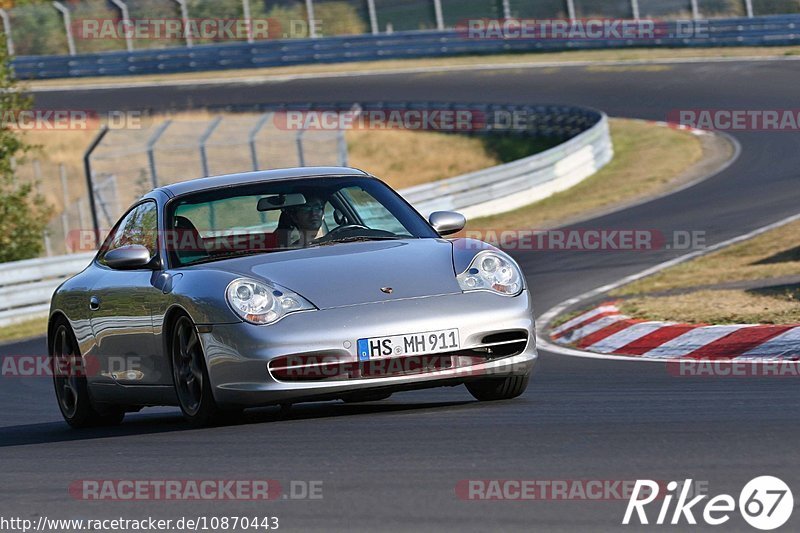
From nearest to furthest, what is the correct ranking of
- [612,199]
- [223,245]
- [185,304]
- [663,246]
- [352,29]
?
[185,304]
[223,245]
[663,246]
[612,199]
[352,29]

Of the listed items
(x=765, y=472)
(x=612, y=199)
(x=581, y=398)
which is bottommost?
(x=612, y=199)

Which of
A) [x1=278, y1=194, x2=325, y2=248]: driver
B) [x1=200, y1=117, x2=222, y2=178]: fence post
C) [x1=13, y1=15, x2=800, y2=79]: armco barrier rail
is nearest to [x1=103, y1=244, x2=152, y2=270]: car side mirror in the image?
[x1=278, y1=194, x2=325, y2=248]: driver

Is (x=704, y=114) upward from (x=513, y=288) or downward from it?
downward

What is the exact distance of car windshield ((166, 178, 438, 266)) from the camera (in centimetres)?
802

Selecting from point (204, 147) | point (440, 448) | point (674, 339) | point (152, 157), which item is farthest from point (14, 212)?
point (440, 448)

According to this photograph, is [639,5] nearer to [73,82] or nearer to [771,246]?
[73,82]

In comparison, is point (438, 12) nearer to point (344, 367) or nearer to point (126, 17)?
point (126, 17)

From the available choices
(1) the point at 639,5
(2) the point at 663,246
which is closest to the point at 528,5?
(1) the point at 639,5

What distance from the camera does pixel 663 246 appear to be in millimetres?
16938

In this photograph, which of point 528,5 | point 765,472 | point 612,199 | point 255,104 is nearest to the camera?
point 765,472

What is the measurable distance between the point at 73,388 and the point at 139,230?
3.74 feet

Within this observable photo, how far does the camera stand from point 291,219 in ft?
26.7

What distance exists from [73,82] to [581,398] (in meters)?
43.1

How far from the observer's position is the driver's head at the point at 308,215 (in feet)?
26.7
